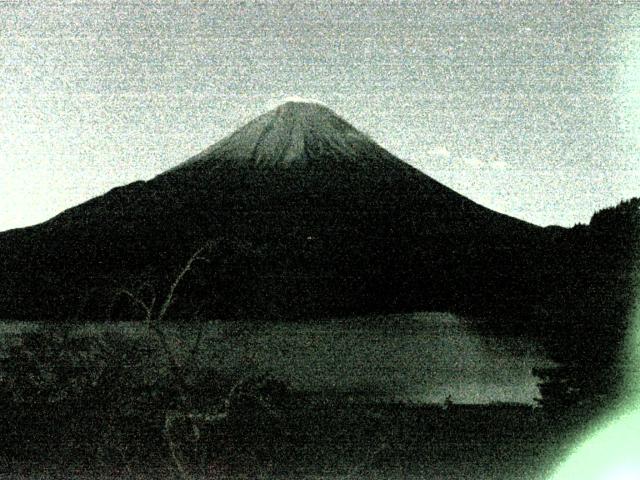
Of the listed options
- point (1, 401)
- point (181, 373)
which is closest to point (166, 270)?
point (1, 401)

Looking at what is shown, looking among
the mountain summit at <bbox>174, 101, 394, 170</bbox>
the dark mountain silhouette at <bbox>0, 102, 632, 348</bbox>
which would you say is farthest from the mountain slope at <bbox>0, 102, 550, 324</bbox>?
the mountain summit at <bbox>174, 101, 394, 170</bbox>

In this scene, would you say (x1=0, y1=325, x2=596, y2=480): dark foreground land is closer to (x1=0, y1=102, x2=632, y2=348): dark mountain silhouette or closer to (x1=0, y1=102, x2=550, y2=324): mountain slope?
(x1=0, y1=102, x2=632, y2=348): dark mountain silhouette

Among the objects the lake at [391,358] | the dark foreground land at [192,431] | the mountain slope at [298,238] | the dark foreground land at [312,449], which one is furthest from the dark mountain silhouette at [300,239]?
the dark foreground land at [192,431]

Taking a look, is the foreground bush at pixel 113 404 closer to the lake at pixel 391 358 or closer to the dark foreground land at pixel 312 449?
the dark foreground land at pixel 312 449

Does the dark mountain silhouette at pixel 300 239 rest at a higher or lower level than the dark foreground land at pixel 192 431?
lower

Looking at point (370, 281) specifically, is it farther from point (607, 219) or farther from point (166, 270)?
point (607, 219)

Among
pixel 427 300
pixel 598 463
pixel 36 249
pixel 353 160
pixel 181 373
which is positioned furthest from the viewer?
pixel 353 160
